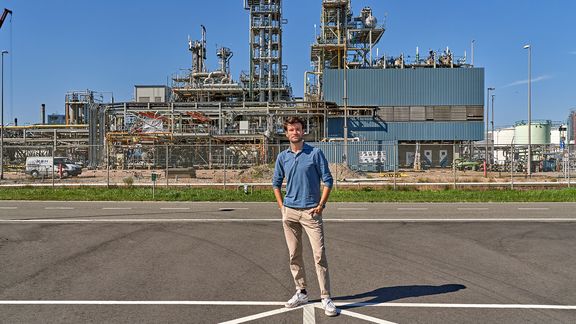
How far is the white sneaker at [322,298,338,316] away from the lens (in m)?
5.33

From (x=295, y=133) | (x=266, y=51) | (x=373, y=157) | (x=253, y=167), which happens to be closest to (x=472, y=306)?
(x=295, y=133)

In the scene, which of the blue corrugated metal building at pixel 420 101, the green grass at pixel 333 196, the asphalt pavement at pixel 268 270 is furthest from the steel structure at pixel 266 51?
the asphalt pavement at pixel 268 270

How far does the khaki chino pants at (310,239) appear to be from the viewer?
5.49 meters

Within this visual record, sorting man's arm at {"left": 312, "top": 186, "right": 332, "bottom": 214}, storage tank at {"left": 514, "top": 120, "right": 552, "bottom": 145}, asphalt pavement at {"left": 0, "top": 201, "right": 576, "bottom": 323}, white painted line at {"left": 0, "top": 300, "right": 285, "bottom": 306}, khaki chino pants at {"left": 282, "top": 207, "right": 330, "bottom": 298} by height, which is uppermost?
storage tank at {"left": 514, "top": 120, "right": 552, "bottom": 145}

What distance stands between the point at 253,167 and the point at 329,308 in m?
27.7

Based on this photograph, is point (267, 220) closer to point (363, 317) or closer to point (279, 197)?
point (279, 197)

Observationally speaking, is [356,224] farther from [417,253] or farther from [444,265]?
[444,265]

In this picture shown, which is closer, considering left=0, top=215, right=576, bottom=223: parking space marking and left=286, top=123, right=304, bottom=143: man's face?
left=286, top=123, right=304, bottom=143: man's face

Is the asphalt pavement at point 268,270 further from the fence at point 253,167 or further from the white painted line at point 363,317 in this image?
the fence at point 253,167

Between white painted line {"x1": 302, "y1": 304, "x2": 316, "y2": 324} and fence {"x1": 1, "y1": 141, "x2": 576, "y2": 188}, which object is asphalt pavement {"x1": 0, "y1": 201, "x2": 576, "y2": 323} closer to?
white painted line {"x1": 302, "y1": 304, "x2": 316, "y2": 324}

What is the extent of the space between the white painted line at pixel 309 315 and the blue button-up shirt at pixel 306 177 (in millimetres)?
1132

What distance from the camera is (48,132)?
5947cm

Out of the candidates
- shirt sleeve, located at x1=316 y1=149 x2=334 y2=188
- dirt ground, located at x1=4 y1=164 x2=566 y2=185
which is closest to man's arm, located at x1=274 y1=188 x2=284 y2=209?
shirt sleeve, located at x1=316 y1=149 x2=334 y2=188

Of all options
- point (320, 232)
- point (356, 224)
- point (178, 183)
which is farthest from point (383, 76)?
point (320, 232)
